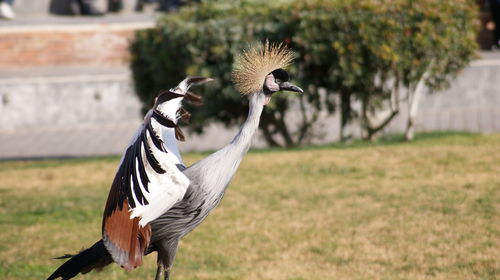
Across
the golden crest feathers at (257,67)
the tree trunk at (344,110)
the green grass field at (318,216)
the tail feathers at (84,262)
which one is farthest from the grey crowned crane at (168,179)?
Result: the tree trunk at (344,110)

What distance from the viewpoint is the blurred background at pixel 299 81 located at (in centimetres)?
951

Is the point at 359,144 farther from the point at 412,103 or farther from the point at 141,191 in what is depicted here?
the point at 141,191

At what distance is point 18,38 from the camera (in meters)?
16.7

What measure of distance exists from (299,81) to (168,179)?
242 inches

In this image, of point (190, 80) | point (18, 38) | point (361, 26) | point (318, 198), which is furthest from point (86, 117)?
point (190, 80)

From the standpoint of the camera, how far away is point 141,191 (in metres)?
3.83

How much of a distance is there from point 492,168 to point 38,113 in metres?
7.87

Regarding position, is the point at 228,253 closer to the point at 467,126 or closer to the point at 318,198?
the point at 318,198

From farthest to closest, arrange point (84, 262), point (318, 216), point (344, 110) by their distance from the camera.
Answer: point (344, 110), point (318, 216), point (84, 262)

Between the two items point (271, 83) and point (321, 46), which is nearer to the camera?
point (271, 83)

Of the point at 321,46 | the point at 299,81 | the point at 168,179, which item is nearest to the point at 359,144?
the point at 299,81

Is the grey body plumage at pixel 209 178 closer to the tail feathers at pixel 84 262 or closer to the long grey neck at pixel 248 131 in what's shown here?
the long grey neck at pixel 248 131

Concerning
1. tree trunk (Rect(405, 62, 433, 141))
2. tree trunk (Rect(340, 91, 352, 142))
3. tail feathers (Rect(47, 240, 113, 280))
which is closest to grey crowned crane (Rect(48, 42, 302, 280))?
tail feathers (Rect(47, 240, 113, 280))

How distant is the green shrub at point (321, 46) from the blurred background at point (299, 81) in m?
0.01
